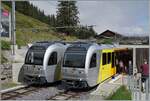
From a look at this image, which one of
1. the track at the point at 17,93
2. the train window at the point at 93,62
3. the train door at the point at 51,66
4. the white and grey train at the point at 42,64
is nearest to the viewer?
the track at the point at 17,93

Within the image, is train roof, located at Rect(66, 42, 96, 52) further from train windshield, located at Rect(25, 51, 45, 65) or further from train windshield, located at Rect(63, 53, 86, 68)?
train windshield, located at Rect(25, 51, 45, 65)

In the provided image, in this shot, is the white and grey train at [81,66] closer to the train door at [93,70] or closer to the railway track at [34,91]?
the train door at [93,70]

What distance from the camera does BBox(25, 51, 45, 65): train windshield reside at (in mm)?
17531

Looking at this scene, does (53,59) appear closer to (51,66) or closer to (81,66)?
(51,66)

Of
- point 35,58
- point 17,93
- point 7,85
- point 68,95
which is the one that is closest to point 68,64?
point 68,95

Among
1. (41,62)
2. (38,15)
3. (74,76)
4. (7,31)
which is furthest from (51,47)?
(38,15)

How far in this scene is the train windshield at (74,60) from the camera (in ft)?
53.5

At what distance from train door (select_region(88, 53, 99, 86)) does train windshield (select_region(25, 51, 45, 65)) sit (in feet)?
8.75

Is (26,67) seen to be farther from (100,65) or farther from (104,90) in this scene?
(104,90)

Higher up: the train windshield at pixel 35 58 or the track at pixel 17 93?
the train windshield at pixel 35 58

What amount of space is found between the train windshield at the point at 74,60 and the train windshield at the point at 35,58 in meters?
1.39

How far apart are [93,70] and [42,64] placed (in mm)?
2643

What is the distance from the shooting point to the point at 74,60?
16531mm

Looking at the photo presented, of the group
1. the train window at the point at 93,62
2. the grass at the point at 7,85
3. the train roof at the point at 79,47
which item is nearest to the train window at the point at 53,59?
the train roof at the point at 79,47
